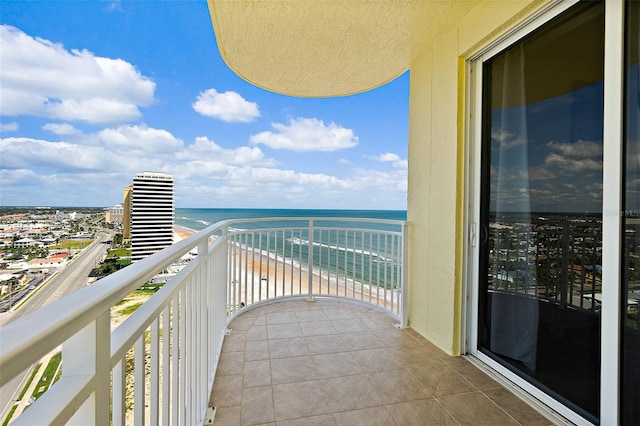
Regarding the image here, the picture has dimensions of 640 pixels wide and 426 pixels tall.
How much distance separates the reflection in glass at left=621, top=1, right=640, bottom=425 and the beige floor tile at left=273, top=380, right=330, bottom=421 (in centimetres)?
152

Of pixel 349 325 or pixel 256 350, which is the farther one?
pixel 349 325

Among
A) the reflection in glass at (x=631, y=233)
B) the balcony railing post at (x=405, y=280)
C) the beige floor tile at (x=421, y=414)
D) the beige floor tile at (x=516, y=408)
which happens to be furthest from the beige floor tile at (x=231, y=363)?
the reflection in glass at (x=631, y=233)

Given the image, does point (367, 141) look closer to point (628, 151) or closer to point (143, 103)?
point (143, 103)

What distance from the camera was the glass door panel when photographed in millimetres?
1644

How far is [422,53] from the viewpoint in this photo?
294 centimetres

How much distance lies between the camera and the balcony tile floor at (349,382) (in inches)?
72.1

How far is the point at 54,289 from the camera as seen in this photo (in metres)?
0.70

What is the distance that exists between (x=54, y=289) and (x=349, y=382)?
77.5 inches

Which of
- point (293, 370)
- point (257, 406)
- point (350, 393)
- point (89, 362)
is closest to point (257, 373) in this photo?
point (293, 370)

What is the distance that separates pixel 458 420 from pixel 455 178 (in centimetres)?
168

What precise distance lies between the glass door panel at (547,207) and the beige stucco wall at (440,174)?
0.65 feet

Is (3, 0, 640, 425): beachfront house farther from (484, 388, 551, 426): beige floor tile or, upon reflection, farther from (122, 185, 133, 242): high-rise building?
(122, 185, 133, 242): high-rise building

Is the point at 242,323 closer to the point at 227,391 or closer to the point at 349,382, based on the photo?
the point at 227,391

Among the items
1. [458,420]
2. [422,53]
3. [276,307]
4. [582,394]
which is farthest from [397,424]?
[422,53]
